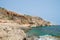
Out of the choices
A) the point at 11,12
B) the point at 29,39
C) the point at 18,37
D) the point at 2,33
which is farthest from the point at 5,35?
the point at 11,12

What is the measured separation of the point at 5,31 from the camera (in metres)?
13.9

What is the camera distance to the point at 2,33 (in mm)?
13469

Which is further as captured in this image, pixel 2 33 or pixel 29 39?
pixel 29 39

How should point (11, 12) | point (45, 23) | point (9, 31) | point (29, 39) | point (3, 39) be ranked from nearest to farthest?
1. point (3, 39)
2. point (9, 31)
3. point (29, 39)
4. point (11, 12)
5. point (45, 23)

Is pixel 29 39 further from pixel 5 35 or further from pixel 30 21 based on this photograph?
pixel 30 21

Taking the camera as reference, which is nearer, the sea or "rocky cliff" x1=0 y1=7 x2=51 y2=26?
the sea

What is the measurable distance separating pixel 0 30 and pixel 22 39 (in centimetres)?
248

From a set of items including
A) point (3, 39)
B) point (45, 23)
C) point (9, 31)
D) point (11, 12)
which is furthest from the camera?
point (45, 23)

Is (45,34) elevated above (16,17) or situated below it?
above

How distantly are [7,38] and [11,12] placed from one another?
99.2m

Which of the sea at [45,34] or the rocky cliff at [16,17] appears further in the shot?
the rocky cliff at [16,17]

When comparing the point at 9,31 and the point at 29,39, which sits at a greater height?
the point at 9,31

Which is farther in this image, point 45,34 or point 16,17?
point 16,17

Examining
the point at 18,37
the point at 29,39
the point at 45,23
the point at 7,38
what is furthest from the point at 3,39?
the point at 45,23
